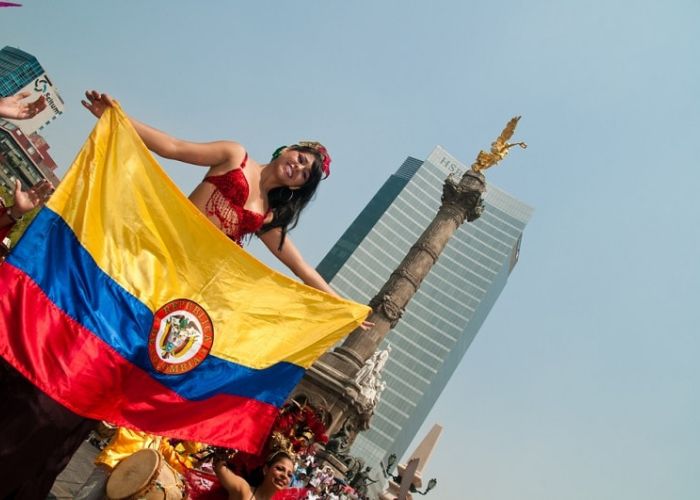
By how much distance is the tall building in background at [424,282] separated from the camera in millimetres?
93188

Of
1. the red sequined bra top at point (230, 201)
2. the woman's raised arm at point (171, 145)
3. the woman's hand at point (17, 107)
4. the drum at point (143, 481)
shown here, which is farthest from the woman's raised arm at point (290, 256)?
the woman's hand at point (17, 107)

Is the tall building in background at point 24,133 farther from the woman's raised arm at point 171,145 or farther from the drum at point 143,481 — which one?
the drum at point 143,481

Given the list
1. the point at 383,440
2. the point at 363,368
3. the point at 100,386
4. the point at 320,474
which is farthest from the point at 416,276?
the point at 383,440

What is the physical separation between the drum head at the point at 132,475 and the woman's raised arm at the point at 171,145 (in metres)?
2.12

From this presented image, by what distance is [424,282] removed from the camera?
10019 centimetres

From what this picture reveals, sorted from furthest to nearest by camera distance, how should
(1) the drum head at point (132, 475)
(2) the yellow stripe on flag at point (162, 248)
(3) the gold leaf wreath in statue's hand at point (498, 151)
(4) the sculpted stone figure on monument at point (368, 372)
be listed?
(3) the gold leaf wreath in statue's hand at point (498, 151) < (4) the sculpted stone figure on monument at point (368, 372) < (1) the drum head at point (132, 475) < (2) the yellow stripe on flag at point (162, 248)

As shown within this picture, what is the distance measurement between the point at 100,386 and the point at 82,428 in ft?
0.73

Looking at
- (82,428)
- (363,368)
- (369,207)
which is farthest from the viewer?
(369,207)

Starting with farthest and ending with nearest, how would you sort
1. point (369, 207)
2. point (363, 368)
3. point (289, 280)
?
point (369, 207) → point (363, 368) → point (289, 280)

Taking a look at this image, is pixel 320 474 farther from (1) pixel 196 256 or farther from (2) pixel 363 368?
(1) pixel 196 256

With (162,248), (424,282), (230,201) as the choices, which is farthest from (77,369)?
(424,282)

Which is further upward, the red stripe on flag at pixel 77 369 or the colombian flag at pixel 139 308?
the colombian flag at pixel 139 308

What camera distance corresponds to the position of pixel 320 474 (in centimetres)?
1262

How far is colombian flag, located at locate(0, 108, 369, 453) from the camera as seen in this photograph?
2.44 metres
